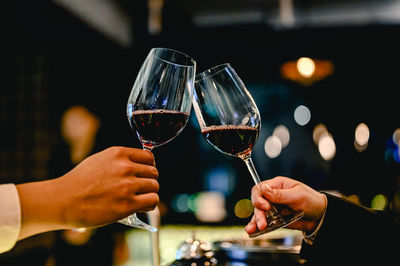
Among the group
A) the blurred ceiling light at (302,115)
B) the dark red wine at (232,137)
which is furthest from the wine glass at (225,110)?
the blurred ceiling light at (302,115)

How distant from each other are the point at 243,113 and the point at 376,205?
14.9 feet

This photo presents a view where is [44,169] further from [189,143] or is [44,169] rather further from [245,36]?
[245,36]

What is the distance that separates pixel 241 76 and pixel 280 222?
4.17 metres

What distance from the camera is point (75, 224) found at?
675 mm

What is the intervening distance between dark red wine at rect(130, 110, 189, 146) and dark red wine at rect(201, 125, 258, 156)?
0.09 m

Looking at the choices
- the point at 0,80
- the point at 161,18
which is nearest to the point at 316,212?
the point at 161,18

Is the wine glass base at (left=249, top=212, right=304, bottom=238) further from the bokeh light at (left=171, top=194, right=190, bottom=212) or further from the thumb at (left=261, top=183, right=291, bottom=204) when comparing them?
the bokeh light at (left=171, top=194, right=190, bottom=212)

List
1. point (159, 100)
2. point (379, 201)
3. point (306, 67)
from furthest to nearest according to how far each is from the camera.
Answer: point (379, 201) < point (306, 67) < point (159, 100)

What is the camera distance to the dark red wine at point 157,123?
0.82 m

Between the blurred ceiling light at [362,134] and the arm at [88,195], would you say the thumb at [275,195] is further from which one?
the blurred ceiling light at [362,134]

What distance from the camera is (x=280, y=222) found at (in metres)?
0.85

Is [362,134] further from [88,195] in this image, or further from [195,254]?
[88,195]

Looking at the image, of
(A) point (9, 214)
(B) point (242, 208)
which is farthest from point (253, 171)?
(B) point (242, 208)

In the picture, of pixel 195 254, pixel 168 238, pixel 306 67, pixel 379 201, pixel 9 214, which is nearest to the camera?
pixel 9 214
